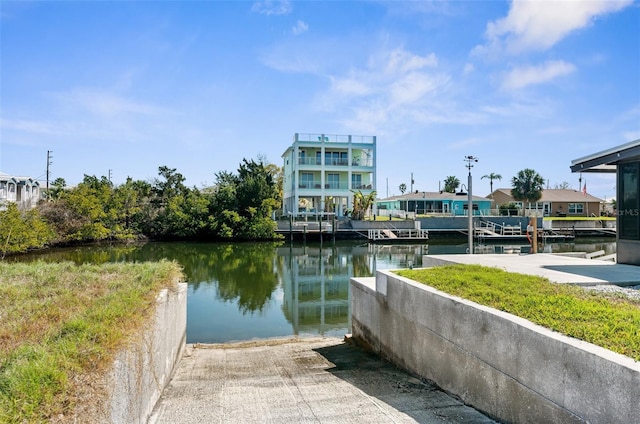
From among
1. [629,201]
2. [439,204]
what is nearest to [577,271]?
[629,201]

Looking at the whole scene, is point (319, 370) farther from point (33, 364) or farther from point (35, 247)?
point (35, 247)

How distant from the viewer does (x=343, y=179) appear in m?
47.4

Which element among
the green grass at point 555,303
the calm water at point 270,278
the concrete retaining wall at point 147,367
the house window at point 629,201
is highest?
the house window at point 629,201

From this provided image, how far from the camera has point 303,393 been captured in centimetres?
542

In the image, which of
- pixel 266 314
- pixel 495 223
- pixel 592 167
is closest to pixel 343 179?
pixel 495 223

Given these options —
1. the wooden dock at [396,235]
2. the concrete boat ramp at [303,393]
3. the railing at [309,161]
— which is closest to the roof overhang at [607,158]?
the concrete boat ramp at [303,393]

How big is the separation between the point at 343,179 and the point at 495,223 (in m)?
16.4

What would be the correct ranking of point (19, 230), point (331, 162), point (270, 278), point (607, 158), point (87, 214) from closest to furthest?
1. point (607, 158)
2. point (270, 278)
3. point (19, 230)
4. point (87, 214)
5. point (331, 162)

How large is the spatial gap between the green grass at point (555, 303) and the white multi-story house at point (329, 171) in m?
39.1

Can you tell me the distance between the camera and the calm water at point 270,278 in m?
12.7

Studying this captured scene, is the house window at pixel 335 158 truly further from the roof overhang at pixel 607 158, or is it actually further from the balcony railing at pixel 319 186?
the roof overhang at pixel 607 158

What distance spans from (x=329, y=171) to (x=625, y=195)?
37539 millimetres

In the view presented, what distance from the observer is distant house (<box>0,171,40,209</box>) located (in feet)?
119

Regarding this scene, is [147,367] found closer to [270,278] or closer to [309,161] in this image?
[270,278]
